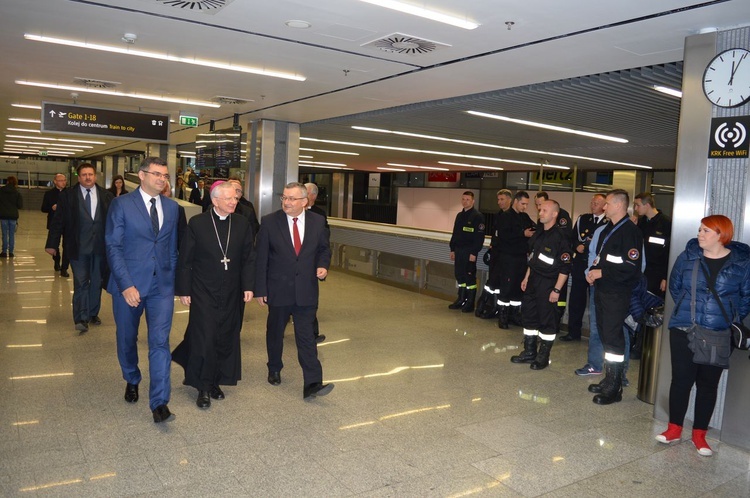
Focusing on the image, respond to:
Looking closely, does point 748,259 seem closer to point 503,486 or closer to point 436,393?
point 503,486

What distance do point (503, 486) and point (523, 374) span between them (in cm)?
243

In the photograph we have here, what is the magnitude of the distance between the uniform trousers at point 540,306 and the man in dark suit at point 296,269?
2.29m

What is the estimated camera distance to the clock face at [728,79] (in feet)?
13.9

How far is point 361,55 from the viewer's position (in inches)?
237

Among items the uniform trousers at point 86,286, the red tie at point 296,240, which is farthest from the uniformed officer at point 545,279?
the uniform trousers at point 86,286

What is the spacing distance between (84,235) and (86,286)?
57 centimetres

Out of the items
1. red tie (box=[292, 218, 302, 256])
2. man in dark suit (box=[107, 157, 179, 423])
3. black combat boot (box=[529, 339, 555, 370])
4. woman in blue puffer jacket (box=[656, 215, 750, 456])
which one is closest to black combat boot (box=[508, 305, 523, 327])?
black combat boot (box=[529, 339, 555, 370])

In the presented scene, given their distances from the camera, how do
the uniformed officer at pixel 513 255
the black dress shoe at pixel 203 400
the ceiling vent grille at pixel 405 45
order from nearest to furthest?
the black dress shoe at pixel 203 400
the ceiling vent grille at pixel 405 45
the uniformed officer at pixel 513 255

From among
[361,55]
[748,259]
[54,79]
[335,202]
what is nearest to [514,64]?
[361,55]

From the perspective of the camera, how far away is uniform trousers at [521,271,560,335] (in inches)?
232

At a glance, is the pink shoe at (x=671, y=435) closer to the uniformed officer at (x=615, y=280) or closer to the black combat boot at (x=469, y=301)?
the uniformed officer at (x=615, y=280)

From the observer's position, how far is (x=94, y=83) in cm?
834

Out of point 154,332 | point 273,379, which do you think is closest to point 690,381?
point 273,379

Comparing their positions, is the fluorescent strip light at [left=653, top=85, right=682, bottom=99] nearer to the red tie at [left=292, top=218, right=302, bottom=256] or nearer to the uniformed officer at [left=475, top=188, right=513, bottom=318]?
the uniformed officer at [left=475, top=188, right=513, bottom=318]
